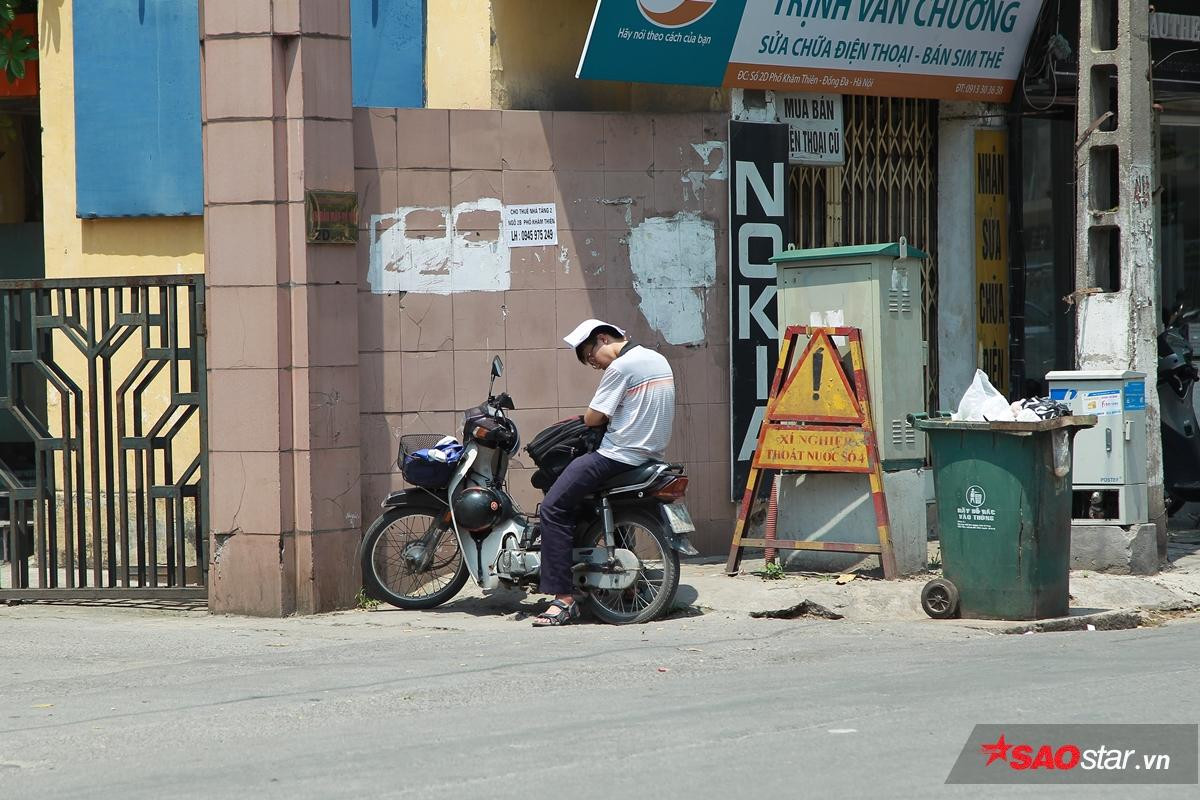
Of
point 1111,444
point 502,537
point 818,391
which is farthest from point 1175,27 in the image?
point 502,537

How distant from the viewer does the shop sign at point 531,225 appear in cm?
1005

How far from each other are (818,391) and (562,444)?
1.74 metres

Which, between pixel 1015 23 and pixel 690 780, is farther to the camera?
pixel 1015 23

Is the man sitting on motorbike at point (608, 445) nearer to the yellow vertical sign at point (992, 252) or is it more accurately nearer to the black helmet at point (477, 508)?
the black helmet at point (477, 508)

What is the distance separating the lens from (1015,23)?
484 inches

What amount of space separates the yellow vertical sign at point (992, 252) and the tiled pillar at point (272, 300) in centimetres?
581

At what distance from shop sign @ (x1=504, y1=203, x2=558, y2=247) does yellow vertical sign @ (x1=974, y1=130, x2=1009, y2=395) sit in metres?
4.18

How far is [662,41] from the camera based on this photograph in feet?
33.8

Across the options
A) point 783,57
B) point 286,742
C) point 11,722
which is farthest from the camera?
point 783,57

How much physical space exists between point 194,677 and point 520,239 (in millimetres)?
3906

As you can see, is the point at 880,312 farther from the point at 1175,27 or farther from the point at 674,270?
the point at 1175,27

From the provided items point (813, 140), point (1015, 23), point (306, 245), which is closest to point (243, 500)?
point (306, 245)

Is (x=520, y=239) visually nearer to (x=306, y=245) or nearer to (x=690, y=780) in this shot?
(x=306, y=245)

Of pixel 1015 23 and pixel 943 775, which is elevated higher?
pixel 1015 23
